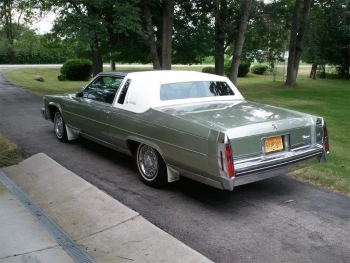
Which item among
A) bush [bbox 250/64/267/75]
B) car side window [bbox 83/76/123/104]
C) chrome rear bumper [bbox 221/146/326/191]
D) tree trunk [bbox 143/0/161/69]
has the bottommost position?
bush [bbox 250/64/267/75]

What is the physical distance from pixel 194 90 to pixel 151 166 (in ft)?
4.40

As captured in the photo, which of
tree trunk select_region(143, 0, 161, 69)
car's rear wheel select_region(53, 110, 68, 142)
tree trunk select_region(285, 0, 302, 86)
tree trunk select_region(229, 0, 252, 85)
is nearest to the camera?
car's rear wheel select_region(53, 110, 68, 142)

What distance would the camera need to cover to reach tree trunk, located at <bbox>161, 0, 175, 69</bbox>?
52.5 feet

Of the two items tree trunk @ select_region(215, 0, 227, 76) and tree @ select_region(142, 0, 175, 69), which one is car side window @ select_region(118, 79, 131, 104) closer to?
tree @ select_region(142, 0, 175, 69)

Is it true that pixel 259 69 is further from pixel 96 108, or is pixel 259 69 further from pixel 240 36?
pixel 96 108

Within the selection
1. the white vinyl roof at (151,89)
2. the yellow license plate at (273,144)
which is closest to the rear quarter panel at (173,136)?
the white vinyl roof at (151,89)

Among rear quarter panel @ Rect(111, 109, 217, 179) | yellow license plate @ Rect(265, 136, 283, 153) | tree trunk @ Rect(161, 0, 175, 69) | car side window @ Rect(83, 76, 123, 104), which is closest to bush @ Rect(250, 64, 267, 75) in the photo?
tree trunk @ Rect(161, 0, 175, 69)

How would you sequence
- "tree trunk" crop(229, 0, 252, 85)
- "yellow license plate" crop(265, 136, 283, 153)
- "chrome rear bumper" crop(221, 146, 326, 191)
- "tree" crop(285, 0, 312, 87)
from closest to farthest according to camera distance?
"chrome rear bumper" crop(221, 146, 326, 191), "yellow license plate" crop(265, 136, 283, 153), "tree trunk" crop(229, 0, 252, 85), "tree" crop(285, 0, 312, 87)

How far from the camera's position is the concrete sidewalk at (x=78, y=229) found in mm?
3678

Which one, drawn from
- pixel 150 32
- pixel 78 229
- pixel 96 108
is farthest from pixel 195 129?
pixel 150 32

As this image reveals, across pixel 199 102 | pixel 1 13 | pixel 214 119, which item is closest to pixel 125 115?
pixel 199 102

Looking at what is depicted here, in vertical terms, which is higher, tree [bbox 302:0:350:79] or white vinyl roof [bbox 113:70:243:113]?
tree [bbox 302:0:350:79]

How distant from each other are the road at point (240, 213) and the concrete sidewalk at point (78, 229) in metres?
0.23

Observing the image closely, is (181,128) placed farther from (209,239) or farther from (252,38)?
(252,38)
